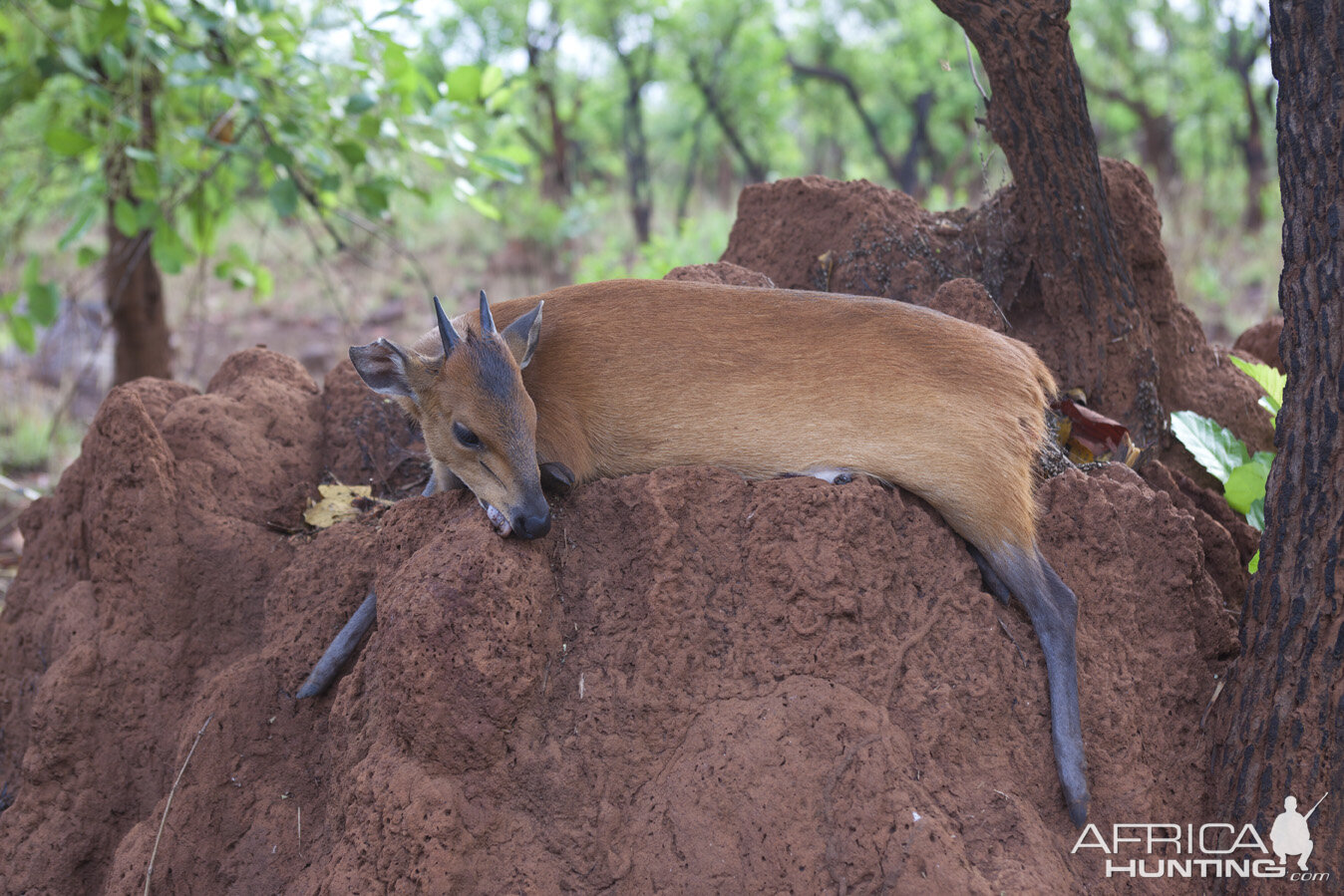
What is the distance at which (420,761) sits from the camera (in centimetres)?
282

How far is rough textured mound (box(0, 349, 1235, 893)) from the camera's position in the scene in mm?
2732

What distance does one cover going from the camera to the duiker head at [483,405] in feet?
10.2

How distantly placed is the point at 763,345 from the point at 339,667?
6.09 ft

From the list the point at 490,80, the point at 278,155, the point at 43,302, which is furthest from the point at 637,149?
the point at 43,302

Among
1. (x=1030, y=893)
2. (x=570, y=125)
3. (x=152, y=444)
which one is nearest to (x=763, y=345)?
(x=1030, y=893)

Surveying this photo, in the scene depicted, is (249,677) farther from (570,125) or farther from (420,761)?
(570,125)

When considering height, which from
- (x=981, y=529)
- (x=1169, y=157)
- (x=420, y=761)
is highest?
(x=981, y=529)

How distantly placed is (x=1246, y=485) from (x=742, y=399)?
204 cm

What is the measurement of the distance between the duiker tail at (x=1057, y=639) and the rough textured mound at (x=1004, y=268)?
1284mm

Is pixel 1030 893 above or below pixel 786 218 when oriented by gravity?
below

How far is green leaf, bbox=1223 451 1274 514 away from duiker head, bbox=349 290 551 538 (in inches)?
106

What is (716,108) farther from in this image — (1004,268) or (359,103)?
(1004,268)

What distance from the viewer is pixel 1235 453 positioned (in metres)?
4.02

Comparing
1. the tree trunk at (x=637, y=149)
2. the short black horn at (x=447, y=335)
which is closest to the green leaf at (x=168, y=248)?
the short black horn at (x=447, y=335)
